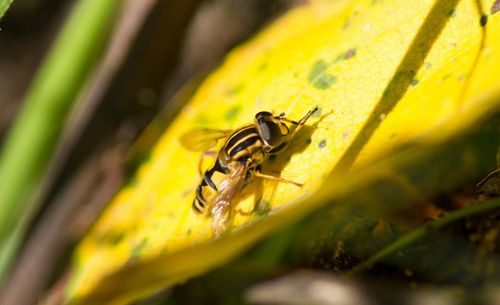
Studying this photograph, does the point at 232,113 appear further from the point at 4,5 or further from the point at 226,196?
the point at 4,5

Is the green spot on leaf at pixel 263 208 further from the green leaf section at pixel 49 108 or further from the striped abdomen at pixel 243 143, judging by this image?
the green leaf section at pixel 49 108

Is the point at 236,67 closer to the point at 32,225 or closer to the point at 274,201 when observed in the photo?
the point at 274,201

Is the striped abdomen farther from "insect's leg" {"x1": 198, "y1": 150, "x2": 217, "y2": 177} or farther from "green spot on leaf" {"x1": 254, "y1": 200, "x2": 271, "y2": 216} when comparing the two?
"green spot on leaf" {"x1": 254, "y1": 200, "x2": 271, "y2": 216}

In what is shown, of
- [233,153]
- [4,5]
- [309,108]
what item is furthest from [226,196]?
[4,5]

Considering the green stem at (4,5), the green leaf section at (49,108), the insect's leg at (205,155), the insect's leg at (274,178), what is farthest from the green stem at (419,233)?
the green leaf section at (49,108)

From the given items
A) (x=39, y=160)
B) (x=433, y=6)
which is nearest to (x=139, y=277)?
(x=433, y=6)
